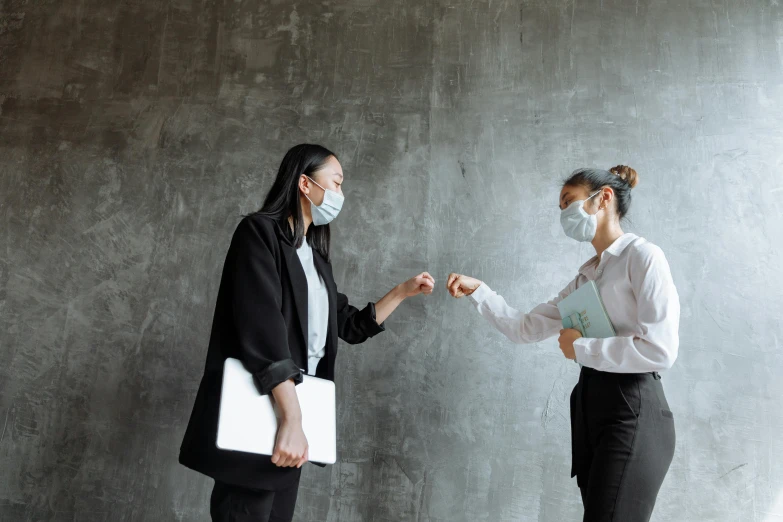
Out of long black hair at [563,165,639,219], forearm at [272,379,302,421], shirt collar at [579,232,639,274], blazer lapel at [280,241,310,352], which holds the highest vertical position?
long black hair at [563,165,639,219]

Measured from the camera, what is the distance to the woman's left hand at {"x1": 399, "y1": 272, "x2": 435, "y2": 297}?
7.75 ft

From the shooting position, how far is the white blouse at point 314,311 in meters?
1.90

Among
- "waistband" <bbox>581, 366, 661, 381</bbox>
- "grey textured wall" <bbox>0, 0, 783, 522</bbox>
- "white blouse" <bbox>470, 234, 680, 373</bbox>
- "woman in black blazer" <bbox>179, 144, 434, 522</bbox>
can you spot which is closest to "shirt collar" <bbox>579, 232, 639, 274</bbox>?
"white blouse" <bbox>470, 234, 680, 373</bbox>

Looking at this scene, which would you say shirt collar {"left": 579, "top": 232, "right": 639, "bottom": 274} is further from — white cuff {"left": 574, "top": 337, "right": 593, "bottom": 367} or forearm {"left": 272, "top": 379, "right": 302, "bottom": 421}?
forearm {"left": 272, "top": 379, "right": 302, "bottom": 421}

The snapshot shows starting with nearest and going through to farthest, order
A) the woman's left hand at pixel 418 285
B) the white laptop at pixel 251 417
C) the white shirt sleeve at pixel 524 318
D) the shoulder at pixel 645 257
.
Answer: the white laptop at pixel 251 417 < the shoulder at pixel 645 257 < the white shirt sleeve at pixel 524 318 < the woman's left hand at pixel 418 285

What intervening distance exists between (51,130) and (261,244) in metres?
2.15

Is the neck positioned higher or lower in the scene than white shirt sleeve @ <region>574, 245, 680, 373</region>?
higher

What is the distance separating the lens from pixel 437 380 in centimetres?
271

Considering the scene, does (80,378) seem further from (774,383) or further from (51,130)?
(774,383)

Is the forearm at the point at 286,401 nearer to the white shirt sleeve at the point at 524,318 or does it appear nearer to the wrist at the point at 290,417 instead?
the wrist at the point at 290,417

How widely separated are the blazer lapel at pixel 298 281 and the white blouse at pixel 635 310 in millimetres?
801

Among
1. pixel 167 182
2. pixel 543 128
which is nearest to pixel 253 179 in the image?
pixel 167 182

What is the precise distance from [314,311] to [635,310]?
0.99m

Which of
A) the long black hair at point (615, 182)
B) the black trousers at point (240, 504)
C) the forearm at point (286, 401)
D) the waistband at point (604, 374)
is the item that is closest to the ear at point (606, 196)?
the long black hair at point (615, 182)
